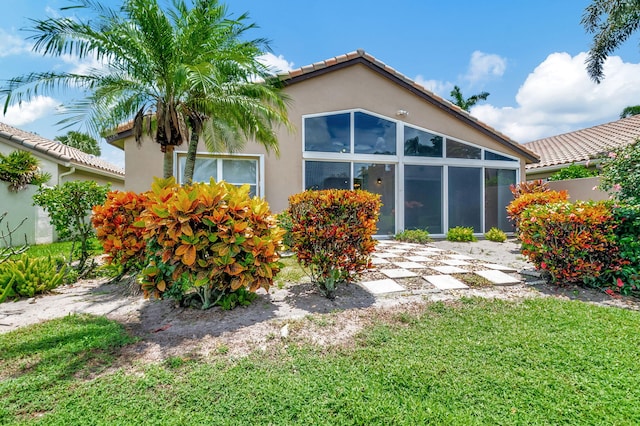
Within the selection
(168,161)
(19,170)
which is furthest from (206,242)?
(19,170)

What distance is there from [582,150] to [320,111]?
1410 centimetres

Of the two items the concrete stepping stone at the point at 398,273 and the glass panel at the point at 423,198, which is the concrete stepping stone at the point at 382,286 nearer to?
the concrete stepping stone at the point at 398,273

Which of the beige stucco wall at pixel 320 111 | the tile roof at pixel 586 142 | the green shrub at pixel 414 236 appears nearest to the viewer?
the beige stucco wall at pixel 320 111

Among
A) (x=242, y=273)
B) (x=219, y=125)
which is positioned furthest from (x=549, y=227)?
(x=219, y=125)

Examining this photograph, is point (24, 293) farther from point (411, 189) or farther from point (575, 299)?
point (411, 189)

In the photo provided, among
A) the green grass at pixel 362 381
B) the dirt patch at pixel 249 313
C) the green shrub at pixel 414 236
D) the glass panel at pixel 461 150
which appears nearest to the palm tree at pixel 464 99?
the glass panel at pixel 461 150

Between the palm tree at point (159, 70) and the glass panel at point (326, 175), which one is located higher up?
the palm tree at point (159, 70)

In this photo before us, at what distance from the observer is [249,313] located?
12.5 ft

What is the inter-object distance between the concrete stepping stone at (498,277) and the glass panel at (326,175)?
5.68 metres

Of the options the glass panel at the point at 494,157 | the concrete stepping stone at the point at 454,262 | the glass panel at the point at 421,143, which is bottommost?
the concrete stepping stone at the point at 454,262

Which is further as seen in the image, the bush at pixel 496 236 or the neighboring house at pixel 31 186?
the bush at pixel 496 236

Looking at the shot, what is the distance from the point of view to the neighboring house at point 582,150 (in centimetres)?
1145

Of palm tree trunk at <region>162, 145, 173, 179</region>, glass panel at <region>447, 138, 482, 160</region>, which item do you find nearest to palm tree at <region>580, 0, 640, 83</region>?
glass panel at <region>447, 138, 482, 160</region>

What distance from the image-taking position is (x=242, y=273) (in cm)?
372
